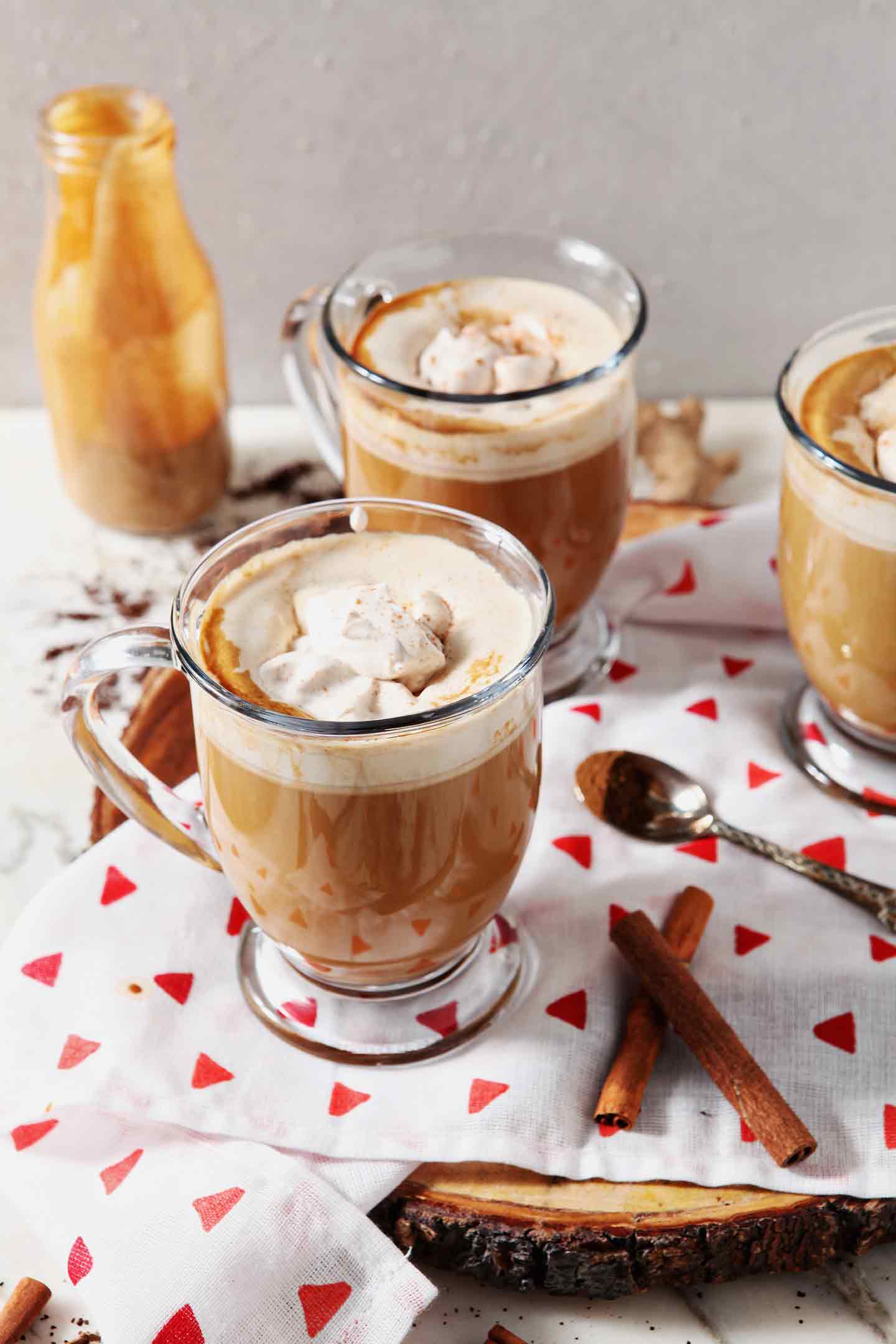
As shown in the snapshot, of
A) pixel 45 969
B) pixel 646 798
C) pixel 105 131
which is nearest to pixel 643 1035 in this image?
Answer: pixel 646 798

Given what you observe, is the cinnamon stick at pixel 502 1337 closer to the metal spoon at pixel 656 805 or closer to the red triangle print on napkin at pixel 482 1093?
the red triangle print on napkin at pixel 482 1093

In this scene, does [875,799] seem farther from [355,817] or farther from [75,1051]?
[75,1051]

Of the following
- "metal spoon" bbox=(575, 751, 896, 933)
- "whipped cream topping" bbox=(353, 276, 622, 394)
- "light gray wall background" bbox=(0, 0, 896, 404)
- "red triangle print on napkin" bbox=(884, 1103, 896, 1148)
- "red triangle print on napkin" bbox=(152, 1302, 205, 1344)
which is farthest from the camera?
"light gray wall background" bbox=(0, 0, 896, 404)

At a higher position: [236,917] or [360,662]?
[360,662]

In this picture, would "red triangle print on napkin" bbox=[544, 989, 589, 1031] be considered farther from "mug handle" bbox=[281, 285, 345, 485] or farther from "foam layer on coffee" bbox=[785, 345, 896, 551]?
"mug handle" bbox=[281, 285, 345, 485]

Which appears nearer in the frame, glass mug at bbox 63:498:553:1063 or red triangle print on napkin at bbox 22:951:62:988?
glass mug at bbox 63:498:553:1063

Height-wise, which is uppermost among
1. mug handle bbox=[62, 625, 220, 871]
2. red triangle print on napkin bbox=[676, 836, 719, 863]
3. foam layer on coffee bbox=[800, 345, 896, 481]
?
foam layer on coffee bbox=[800, 345, 896, 481]

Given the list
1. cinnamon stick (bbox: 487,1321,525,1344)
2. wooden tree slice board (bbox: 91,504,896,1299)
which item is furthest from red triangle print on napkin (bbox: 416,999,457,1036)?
cinnamon stick (bbox: 487,1321,525,1344)
